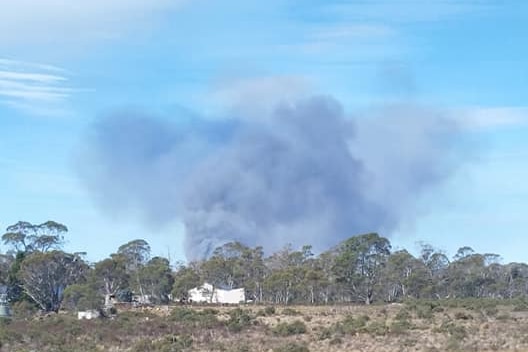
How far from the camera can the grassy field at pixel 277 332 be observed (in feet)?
128

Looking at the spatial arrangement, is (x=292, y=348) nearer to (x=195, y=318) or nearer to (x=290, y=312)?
(x=195, y=318)

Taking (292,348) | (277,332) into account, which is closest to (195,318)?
(277,332)

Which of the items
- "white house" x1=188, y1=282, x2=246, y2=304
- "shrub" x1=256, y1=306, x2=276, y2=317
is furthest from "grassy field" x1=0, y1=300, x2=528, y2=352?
"white house" x1=188, y1=282, x2=246, y2=304

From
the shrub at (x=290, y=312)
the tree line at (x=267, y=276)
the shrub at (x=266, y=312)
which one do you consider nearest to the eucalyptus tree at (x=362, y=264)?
the tree line at (x=267, y=276)

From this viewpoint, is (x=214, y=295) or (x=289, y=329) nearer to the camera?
(x=289, y=329)

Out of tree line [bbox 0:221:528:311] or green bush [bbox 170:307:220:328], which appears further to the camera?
tree line [bbox 0:221:528:311]

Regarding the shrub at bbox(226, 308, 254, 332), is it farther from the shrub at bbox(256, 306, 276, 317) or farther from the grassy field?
the shrub at bbox(256, 306, 276, 317)

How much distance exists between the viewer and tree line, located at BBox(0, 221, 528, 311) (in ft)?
258

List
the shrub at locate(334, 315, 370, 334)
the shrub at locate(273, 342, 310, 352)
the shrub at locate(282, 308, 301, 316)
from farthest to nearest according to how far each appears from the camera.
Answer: the shrub at locate(282, 308, 301, 316), the shrub at locate(334, 315, 370, 334), the shrub at locate(273, 342, 310, 352)

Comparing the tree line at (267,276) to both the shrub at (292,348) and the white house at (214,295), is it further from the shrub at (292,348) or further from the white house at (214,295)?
the shrub at (292,348)

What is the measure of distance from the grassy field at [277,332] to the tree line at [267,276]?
58.1ft

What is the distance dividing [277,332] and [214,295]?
157 feet

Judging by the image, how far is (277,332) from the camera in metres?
46.4

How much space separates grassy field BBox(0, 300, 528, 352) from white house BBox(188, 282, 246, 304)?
31108mm
